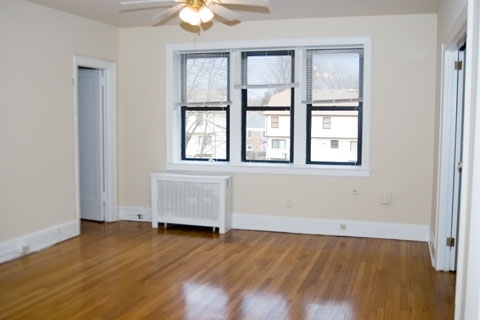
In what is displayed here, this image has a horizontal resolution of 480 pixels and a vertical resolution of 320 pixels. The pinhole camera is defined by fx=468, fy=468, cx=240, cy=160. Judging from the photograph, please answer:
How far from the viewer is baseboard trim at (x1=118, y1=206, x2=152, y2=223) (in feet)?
21.1

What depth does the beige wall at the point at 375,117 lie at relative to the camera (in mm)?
5371

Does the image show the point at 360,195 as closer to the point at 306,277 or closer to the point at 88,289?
the point at 306,277

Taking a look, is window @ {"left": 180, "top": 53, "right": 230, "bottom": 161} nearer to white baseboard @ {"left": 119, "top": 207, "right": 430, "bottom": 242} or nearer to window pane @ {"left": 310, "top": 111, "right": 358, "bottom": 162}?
white baseboard @ {"left": 119, "top": 207, "right": 430, "bottom": 242}

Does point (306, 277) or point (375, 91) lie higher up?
point (375, 91)

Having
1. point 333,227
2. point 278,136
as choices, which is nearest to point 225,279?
point 333,227

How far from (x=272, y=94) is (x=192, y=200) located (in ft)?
5.54

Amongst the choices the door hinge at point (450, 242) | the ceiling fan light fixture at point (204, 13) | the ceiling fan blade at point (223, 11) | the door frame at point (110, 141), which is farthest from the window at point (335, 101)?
the door frame at point (110, 141)

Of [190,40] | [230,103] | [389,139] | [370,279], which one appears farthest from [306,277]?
[190,40]

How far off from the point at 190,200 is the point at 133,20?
238 centimetres

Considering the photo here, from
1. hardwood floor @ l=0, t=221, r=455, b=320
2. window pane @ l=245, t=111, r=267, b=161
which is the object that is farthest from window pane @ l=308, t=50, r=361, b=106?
hardwood floor @ l=0, t=221, r=455, b=320

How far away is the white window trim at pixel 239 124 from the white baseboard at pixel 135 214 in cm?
68

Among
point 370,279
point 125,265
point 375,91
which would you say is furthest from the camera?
point 375,91

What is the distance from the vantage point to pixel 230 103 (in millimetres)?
6059

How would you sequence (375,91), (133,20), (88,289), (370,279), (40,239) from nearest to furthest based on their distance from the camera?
(88,289) → (370,279) → (40,239) → (375,91) → (133,20)
